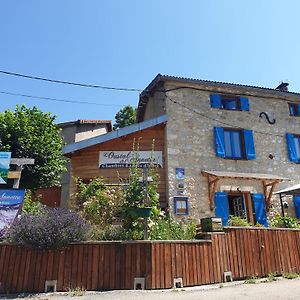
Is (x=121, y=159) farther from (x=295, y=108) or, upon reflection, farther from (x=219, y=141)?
(x=295, y=108)

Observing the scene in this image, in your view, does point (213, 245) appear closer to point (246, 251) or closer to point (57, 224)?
point (246, 251)

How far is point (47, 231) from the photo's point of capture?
613cm

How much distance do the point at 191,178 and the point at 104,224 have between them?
5005 millimetres

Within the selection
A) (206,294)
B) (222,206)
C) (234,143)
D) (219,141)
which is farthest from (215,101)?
(206,294)

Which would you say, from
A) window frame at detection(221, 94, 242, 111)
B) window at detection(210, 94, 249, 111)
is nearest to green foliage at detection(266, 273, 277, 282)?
window at detection(210, 94, 249, 111)

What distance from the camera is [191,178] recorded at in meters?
11.9

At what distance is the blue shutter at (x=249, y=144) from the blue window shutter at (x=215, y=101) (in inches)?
65.1

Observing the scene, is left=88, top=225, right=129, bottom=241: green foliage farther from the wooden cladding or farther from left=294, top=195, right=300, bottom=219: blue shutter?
left=294, top=195, right=300, bottom=219: blue shutter

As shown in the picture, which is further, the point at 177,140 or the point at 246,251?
the point at 177,140

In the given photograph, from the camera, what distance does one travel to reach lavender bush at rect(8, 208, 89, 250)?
20.1ft

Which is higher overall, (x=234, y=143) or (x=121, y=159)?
(x=234, y=143)

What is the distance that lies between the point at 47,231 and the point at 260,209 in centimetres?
902

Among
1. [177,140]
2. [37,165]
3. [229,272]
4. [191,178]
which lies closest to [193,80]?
[177,140]

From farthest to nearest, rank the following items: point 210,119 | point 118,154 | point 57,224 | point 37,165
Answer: point 210,119 → point 118,154 → point 37,165 → point 57,224
